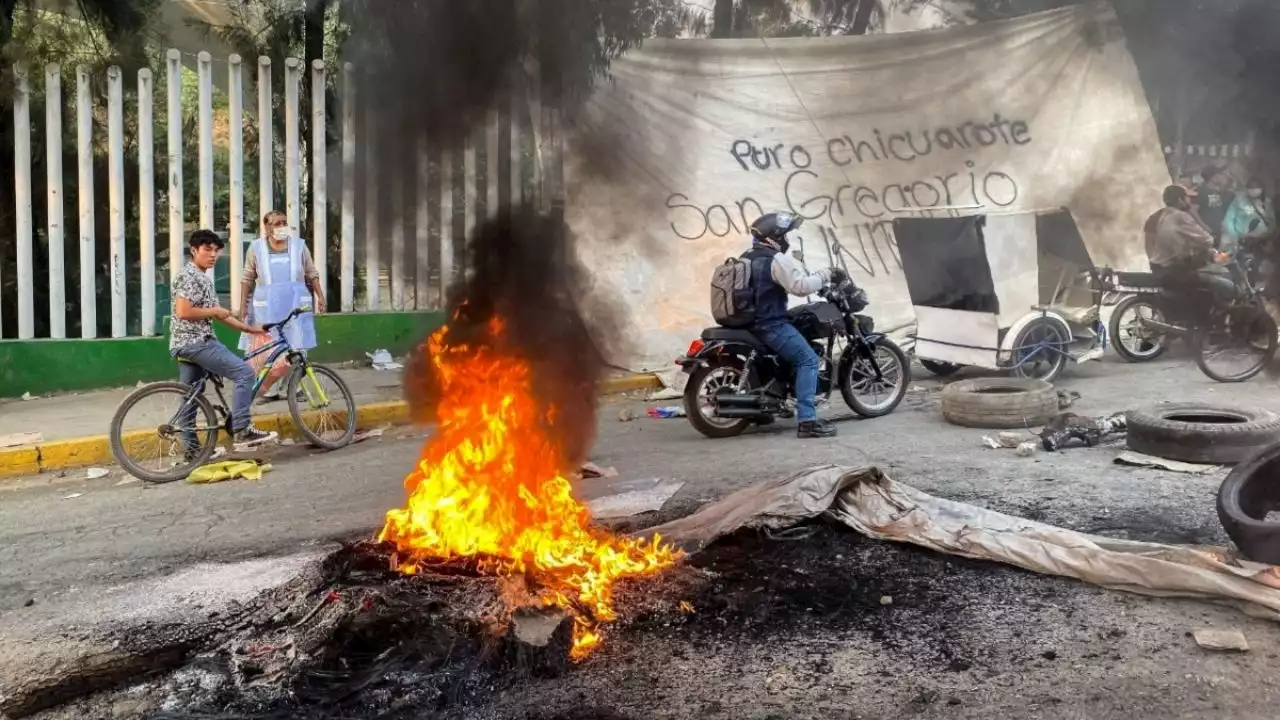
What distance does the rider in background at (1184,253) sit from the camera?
8266mm

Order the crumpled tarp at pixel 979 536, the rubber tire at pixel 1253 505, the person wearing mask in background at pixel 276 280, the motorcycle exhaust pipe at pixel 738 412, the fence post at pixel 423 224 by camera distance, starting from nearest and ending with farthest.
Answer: the crumpled tarp at pixel 979 536 < the rubber tire at pixel 1253 505 < the fence post at pixel 423 224 < the motorcycle exhaust pipe at pixel 738 412 < the person wearing mask in background at pixel 276 280

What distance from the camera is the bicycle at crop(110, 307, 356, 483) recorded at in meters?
6.49

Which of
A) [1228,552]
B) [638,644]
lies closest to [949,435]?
[1228,552]

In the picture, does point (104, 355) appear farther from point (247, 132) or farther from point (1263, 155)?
point (1263, 155)

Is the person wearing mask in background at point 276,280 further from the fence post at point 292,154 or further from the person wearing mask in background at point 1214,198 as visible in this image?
the person wearing mask in background at point 1214,198

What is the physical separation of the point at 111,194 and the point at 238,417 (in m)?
3.29

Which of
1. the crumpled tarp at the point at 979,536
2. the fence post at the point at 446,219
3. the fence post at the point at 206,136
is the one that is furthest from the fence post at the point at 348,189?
the crumpled tarp at the point at 979,536

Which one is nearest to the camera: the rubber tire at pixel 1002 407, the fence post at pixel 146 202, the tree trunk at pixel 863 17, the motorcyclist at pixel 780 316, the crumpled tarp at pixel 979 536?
the crumpled tarp at pixel 979 536

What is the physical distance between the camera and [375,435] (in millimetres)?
7852

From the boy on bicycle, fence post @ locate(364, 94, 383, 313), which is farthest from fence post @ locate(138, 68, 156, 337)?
the boy on bicycle

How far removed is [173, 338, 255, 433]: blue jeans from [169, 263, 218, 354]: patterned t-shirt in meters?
0.04

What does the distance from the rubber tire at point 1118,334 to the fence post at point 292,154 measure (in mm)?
7584

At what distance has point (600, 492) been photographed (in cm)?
562

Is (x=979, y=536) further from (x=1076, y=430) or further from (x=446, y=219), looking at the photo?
(x=446, y=219)
